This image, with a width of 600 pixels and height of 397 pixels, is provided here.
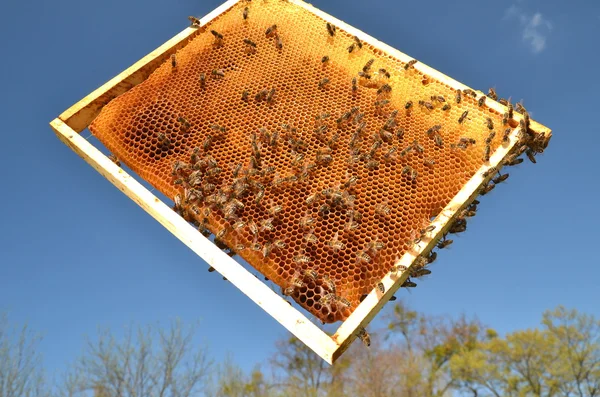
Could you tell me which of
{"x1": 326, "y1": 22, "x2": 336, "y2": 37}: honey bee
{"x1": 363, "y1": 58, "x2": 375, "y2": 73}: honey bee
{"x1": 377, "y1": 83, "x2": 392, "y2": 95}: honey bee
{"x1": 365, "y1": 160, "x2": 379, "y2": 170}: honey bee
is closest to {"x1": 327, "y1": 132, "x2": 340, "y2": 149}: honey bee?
{"x1": 365, "y1": 160, "x2": 379, "y2": 170}: honey bee

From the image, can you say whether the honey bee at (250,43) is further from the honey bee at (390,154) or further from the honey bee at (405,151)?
the honey bee at (405,151)

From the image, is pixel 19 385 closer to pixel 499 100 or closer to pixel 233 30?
pixel 233 30

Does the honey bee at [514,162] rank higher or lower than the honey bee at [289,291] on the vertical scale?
higher

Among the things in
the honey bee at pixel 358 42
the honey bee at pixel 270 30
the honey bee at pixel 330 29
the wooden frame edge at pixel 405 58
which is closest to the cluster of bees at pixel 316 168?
the wooden frame edge at pixel 405 58

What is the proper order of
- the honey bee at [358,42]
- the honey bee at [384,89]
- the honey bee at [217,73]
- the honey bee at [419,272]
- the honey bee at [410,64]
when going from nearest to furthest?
the honey bee at [419,272] < the honey bee at [384,89] < the honey bee at [217,73] < the honey bee at [410,64] < the honey bee at [358,42]

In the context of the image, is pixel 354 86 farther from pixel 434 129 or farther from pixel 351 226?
pixel 351 226

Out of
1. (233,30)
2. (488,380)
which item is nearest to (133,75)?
(233,30)
